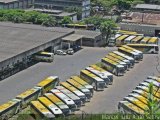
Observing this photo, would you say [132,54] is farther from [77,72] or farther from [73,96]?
[73,96]

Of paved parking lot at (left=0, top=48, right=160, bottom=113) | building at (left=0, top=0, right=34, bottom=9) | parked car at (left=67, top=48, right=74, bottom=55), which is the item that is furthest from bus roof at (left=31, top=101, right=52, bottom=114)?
building at (left=0, top=0, right=34, bottom=9)

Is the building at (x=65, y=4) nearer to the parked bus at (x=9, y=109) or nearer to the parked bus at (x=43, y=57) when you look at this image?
the parked bus at (x=43, y=57)

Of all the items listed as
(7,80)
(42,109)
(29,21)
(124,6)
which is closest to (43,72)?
(7,80)

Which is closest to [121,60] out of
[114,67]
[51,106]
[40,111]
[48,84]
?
[114,67]

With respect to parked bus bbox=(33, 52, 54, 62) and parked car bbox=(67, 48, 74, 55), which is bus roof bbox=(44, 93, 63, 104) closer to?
parked bus bbox=(33, 52, 54, 62)

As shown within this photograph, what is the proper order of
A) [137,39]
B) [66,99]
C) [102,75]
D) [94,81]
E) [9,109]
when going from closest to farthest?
[9,109], [66,99], [94,81], [102,75], [137,39]

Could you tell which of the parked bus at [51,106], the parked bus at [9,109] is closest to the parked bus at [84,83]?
the parked bus at [51,106]
